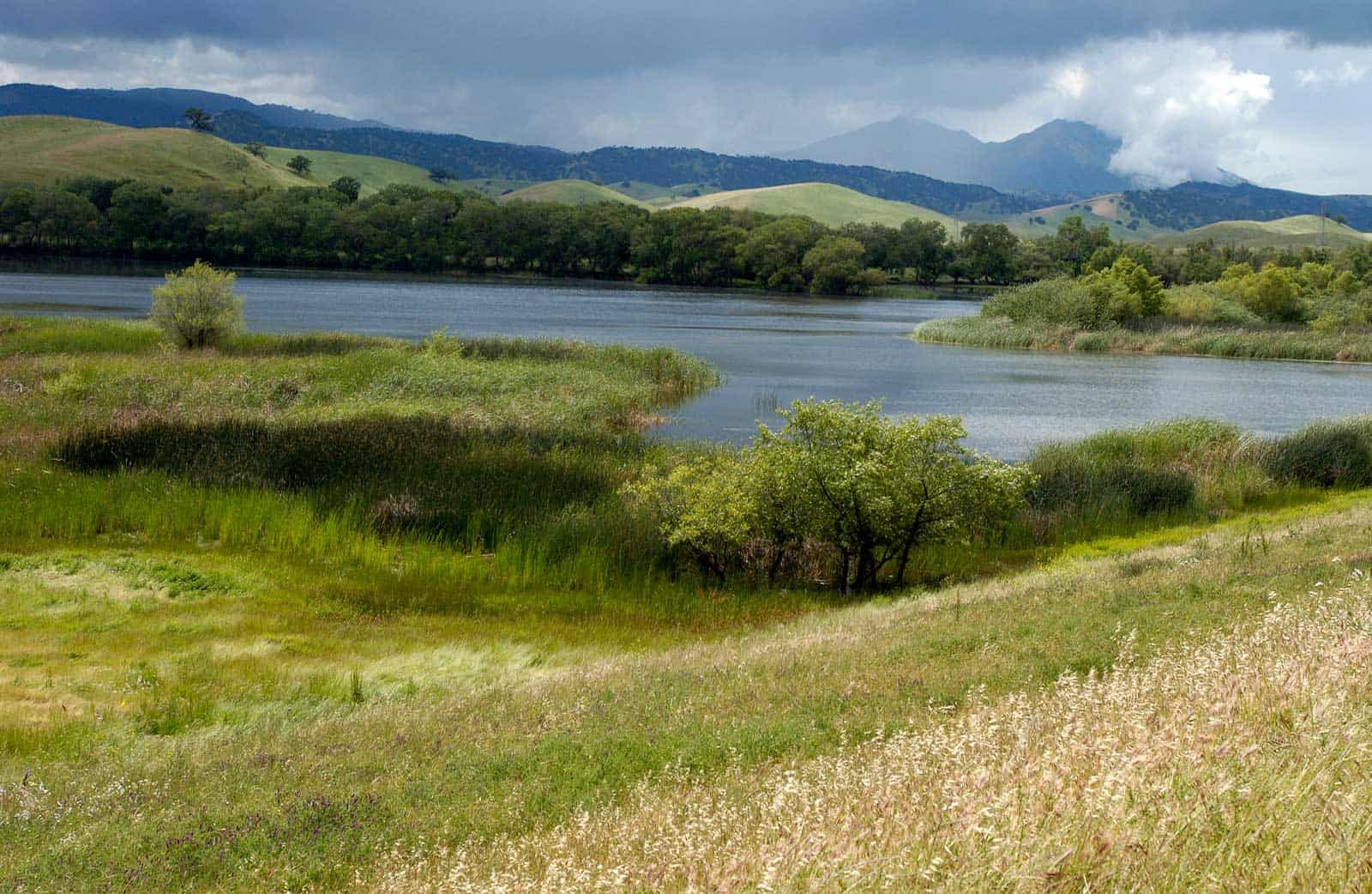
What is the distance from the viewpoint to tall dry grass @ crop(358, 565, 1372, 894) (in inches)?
150

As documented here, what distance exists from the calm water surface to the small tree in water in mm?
12740

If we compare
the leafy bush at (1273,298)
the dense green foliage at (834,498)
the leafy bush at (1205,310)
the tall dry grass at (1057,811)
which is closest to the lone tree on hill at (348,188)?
the leafy bush at (1205,310)

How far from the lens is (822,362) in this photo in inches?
2283

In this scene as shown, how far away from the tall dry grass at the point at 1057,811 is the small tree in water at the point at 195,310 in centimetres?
3890

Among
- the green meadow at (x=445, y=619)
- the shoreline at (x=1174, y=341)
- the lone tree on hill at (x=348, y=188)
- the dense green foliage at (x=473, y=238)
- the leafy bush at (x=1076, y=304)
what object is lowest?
the green meadow at (x=445, y=619)

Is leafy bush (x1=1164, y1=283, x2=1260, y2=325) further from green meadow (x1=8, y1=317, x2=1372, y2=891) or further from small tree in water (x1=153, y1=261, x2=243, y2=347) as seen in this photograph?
small tree in water (x1=153, y1=261, x2=243, y2=347)

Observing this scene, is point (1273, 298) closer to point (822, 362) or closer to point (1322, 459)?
point (822, 362)

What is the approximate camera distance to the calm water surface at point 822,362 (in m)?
41.7

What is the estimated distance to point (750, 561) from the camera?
1928cm

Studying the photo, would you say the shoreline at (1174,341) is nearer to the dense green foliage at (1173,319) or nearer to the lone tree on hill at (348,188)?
the dense green foliage at (1173,319)

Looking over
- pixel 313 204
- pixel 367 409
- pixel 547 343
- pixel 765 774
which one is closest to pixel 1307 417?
pixel 547 343

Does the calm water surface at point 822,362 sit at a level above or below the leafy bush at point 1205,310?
below

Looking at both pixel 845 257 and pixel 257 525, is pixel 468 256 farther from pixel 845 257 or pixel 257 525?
pixel 257 525

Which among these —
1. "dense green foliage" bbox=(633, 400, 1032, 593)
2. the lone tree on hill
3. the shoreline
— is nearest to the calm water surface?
the shoreline
